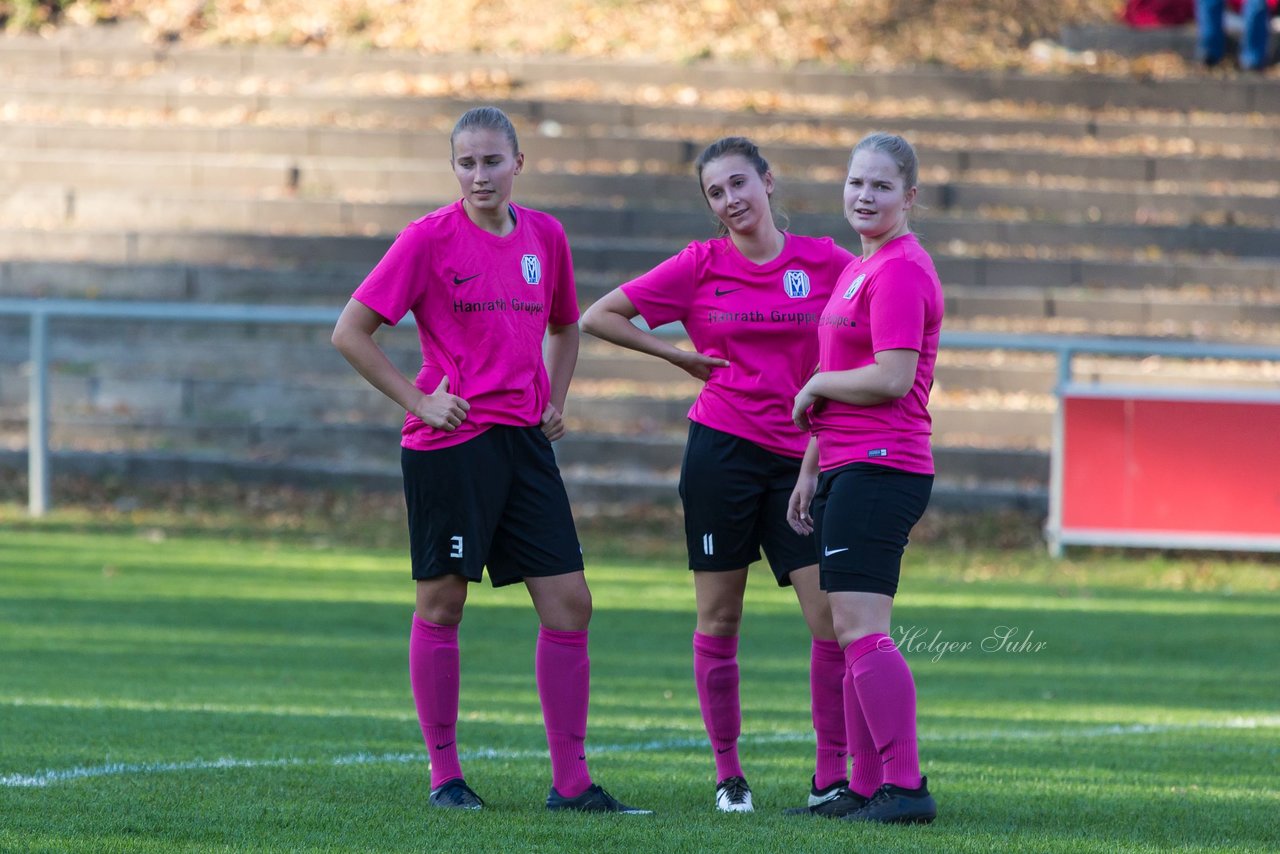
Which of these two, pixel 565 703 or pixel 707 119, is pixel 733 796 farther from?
pixel 707 119

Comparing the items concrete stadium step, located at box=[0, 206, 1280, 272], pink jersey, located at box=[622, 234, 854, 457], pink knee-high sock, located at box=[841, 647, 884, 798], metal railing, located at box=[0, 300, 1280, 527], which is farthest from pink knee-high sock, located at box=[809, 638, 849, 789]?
concrete stadium step, located at box=[0, 206, 1280, 272]

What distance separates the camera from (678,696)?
8008 millimetres

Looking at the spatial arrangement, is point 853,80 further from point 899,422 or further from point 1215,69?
point 899,422

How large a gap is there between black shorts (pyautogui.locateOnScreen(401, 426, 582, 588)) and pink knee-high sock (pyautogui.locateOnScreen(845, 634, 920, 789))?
0.92 m

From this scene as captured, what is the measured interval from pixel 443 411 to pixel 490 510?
0.32 meters

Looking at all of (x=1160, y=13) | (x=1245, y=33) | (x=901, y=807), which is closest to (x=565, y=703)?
(x=901, y=807)

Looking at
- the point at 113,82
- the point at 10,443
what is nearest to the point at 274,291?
the point at 10,443

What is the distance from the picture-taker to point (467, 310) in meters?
5.02

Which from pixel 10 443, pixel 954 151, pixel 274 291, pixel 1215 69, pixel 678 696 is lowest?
pixel 678 696

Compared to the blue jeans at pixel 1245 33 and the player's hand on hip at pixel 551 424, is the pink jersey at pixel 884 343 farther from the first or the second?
the blue jeans at pixel 1245 33

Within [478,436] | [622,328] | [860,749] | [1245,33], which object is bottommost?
[860,749]

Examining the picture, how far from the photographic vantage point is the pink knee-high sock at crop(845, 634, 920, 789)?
185 inches

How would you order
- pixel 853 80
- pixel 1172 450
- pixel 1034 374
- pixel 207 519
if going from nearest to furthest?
pixel 1172 450 → pixel 207 519 → pixel 1034 374 → pixel 853 80

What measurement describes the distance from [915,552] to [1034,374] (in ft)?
9.09
